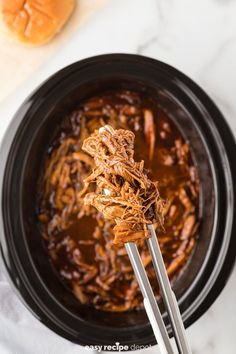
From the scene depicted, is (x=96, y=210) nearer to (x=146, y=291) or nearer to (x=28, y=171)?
(x=28, y=171)

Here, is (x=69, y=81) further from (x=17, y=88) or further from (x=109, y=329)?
(x=109, y=329)

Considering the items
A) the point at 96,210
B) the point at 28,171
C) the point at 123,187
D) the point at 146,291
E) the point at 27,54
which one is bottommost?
the point at 146,291

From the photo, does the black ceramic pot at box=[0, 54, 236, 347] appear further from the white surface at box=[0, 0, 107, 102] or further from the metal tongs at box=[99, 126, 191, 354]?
the metal tongs at box=[99, 126, 191, 354]

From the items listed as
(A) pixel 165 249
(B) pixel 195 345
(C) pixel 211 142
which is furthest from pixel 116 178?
(B) pixel 195 345

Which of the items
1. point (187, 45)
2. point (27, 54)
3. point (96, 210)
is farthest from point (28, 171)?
point (187, 45)

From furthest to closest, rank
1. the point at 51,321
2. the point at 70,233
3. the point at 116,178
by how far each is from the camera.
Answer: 1. the point at 70,233
2. the point at 51,321
3. the point at 116,178

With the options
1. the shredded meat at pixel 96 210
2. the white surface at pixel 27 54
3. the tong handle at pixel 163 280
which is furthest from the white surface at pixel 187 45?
the tong handle at pixel 163 280
